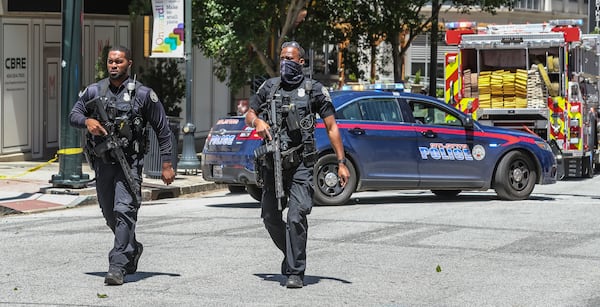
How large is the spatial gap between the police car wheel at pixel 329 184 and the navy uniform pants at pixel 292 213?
20.6 feet

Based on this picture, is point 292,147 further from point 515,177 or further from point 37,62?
point 37,62

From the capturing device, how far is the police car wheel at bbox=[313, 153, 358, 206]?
51.2 feet

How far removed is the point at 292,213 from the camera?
29.5 feet

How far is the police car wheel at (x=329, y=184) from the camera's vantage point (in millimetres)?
15609

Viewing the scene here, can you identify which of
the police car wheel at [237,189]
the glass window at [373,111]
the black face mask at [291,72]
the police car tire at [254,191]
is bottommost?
the police car wheel at [237,189]

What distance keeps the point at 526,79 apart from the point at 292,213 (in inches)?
523

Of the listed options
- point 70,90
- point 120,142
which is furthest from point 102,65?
point 120,142

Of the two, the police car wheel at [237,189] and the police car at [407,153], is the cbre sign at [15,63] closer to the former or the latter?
the police car wheel at [237,189]

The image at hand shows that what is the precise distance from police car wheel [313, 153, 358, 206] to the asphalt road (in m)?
0.18

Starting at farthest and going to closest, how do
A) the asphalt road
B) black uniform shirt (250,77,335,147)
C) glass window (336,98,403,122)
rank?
1. glass window (336,98,403,122)
2. black uniform shirt (250,77,335,147)
3. the asphalt road

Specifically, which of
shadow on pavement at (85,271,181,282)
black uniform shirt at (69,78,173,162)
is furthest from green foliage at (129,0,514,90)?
black uniform shirt at (69,78,173,162)

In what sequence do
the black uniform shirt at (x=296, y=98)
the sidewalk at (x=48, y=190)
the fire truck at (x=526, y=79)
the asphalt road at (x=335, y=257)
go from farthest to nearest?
the fire truck at (x=526, y=79) < the sidewalk at (x=48, y=190) < the black uniform shirt at (x=296, y=98) < the asphalt road at (x=335, y=257)

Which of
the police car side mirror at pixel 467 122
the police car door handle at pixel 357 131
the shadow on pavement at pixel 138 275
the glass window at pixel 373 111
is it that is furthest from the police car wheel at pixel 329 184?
the shadow on pavement at pixel 138 275

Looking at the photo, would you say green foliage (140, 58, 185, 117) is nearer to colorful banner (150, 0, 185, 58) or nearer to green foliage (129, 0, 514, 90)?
green foliage (129, 0, 514, 90)
